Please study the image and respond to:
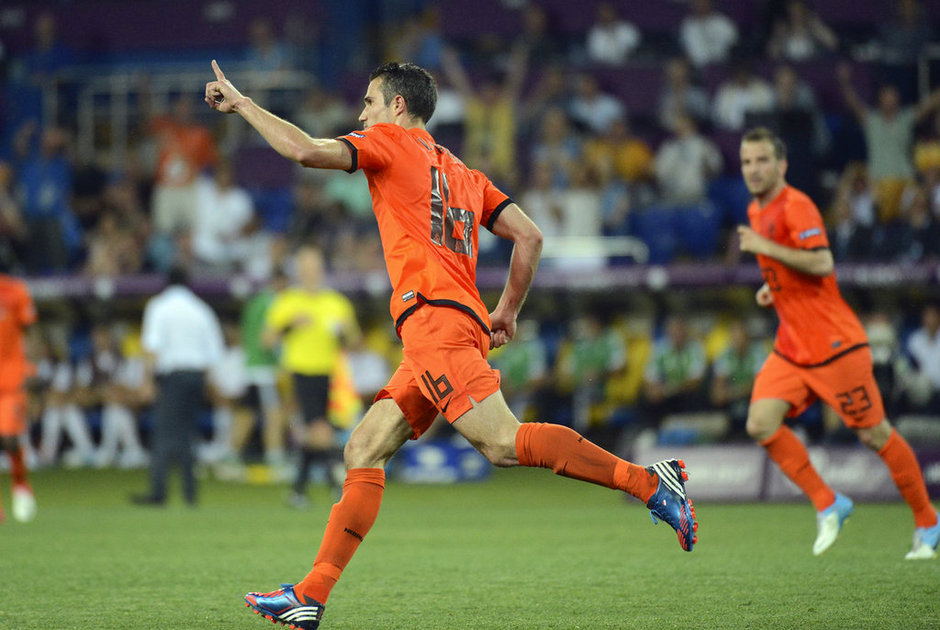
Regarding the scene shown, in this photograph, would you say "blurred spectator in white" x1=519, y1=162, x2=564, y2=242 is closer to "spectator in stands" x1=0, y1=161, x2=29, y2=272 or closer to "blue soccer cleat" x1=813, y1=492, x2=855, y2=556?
"spectator in stands" x1=0, y1=161, x2=29, y2=272

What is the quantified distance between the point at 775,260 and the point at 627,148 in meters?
8.59

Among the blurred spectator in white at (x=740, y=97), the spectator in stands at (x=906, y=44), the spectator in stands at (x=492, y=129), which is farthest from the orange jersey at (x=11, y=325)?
the spectator in stands at (x=906, y=44)

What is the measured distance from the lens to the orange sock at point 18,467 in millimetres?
10773

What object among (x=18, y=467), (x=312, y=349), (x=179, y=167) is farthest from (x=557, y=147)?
(x=18, y=467)

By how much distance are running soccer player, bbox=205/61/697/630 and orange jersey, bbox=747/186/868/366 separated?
285cm

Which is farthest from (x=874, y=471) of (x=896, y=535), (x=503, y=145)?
(x=503, y=145)

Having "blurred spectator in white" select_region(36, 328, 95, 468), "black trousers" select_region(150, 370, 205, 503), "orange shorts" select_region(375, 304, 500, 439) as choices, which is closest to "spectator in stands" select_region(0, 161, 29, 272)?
"blurred spectator in white" select_region(36, 328, 95, 468)

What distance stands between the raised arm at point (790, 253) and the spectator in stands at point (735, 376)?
246 inches

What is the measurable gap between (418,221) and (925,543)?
387 cm

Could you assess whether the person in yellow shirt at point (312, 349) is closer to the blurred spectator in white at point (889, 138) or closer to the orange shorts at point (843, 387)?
the orange shorts at point (843, 387)

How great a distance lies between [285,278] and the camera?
14.2 meters

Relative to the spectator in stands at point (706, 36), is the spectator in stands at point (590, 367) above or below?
below

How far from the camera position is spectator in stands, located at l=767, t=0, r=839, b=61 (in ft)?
53.9

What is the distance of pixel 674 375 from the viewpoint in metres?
14.7
